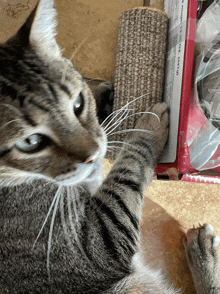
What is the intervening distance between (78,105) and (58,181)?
227 mm

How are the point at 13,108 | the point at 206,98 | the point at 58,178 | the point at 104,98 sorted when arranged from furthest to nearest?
1. the point at 104,98
2. the point at 206,98
3. the point at 58,178
4. the point at 13,108

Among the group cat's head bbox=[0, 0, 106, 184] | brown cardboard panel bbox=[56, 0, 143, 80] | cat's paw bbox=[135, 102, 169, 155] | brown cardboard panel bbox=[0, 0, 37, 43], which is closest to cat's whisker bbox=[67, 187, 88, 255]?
cat's head bbox=[0, 0, 106, 184]

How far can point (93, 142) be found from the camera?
70 cm

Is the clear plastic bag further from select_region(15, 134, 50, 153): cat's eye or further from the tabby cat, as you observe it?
select_region(15, 134, 50, 153): cat's eye

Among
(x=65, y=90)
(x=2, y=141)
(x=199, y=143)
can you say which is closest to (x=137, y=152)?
(x=199, y=143)

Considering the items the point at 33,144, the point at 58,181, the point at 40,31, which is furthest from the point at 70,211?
the point at 40,31

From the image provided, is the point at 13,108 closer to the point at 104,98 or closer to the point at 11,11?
the point at 104,98

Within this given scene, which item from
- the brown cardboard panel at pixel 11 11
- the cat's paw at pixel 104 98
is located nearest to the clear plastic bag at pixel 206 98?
the cat's paw at pixel 104 98

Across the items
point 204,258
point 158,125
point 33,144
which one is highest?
point 33,144

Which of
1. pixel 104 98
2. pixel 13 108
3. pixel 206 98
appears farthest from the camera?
pixel 104 98

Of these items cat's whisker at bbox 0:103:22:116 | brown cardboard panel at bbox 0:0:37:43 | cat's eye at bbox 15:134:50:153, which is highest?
brown cardboard panel at bbox 0:0:37:43

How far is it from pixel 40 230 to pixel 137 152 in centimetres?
44

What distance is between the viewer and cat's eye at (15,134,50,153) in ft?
2.11

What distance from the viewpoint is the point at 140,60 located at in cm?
104
